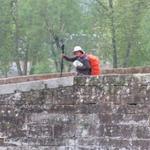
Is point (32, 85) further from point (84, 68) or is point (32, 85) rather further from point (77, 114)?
point (84, 68)

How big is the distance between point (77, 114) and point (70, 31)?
15.8 m

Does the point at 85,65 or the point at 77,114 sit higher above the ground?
the point at 85,65

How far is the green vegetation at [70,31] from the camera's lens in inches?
782

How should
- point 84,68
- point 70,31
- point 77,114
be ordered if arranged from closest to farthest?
1. point 77,114
2. point 84,68
3. point 70,31

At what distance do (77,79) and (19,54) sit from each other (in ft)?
55.5

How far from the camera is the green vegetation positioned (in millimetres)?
19875

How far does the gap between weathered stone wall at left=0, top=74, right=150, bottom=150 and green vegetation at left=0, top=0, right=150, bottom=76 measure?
11.8 metres

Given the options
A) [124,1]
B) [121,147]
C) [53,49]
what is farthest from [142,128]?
[53,49]

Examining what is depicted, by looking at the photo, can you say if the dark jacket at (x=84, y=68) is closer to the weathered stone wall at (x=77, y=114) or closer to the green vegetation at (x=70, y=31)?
the weathered stone wall at (x=77, y=114)

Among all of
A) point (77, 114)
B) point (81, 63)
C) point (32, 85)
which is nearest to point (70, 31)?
point (81, 63)

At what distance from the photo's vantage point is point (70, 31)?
2347 centimetres

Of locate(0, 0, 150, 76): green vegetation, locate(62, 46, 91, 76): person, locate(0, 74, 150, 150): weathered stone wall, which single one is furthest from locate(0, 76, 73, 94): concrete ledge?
locate(0, 0, 150, 76): green vegetation

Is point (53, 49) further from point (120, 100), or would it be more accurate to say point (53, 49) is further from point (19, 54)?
point (120, 100)

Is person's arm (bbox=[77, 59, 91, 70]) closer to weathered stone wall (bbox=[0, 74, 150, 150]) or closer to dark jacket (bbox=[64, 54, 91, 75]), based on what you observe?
dark jacket (bbox=[64, 54, 91, 75])
